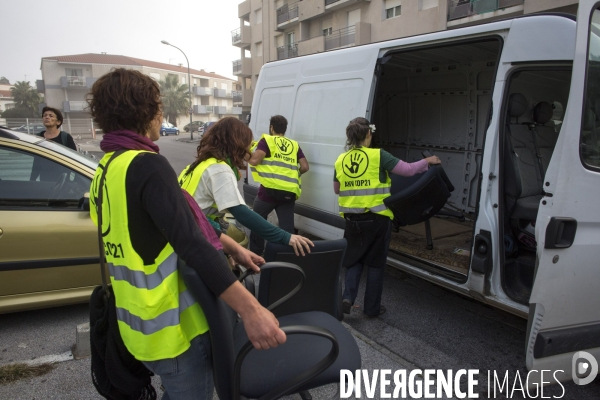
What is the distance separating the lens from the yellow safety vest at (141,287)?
133cm

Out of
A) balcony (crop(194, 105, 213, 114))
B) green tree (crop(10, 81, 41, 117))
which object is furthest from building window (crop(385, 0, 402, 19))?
green tree (crop(10, 81, 41, 117))

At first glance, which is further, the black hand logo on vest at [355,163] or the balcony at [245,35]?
the balcony at [245,35]

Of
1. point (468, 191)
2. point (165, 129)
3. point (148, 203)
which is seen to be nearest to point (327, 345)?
point (148, 203)

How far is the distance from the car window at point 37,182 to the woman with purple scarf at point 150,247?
2.19 m

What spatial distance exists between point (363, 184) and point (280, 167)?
4.44ft

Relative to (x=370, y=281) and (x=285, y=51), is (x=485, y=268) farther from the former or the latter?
(x=285, y=51)

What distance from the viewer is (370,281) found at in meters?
3.54

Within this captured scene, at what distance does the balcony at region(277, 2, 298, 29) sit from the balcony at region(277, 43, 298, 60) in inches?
63.0

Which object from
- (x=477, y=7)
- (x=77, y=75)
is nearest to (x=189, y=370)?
Answer: (x=477, y=7)

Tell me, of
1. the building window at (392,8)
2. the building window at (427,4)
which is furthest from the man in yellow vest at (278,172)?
the building window at (392,8)

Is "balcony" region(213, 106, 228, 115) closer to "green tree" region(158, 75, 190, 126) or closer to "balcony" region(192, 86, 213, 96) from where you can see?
"balcony" region(192, 86, 213, 96)

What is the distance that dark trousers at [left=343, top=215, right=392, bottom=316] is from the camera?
11.3ft

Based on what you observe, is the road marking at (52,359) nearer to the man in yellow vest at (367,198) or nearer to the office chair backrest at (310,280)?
the office chair backrest at (310,280)

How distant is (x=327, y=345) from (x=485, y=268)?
1608 mm
